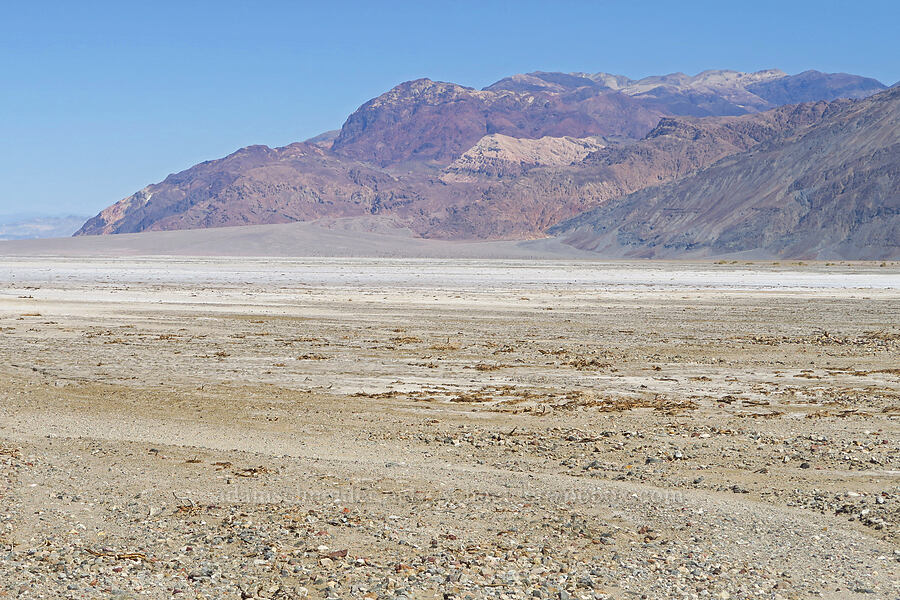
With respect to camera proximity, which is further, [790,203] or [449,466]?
[790,203]

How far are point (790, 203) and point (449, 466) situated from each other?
4329 inches

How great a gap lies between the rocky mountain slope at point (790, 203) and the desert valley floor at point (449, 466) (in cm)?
8707

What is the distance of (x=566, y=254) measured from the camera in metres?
129

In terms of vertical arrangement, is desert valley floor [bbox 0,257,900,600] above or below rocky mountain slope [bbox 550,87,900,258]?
below

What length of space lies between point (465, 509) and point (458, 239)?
154 m

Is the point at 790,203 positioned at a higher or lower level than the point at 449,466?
higher

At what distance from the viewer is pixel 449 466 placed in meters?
9.23

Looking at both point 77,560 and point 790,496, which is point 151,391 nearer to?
point 77,560

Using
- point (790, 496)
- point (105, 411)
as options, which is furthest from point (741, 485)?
point (105, 411)

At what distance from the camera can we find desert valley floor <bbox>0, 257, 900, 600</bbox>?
605 cm

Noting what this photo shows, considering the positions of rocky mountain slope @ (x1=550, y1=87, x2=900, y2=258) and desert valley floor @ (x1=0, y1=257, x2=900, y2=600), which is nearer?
desert valley floor @ (x1=0, y1=257, x2=900, y2=600)

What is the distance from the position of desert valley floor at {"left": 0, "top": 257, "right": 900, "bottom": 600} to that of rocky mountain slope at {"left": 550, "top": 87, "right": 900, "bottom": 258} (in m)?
87.1

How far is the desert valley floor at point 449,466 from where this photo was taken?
6047 mm

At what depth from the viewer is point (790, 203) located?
11156cm
